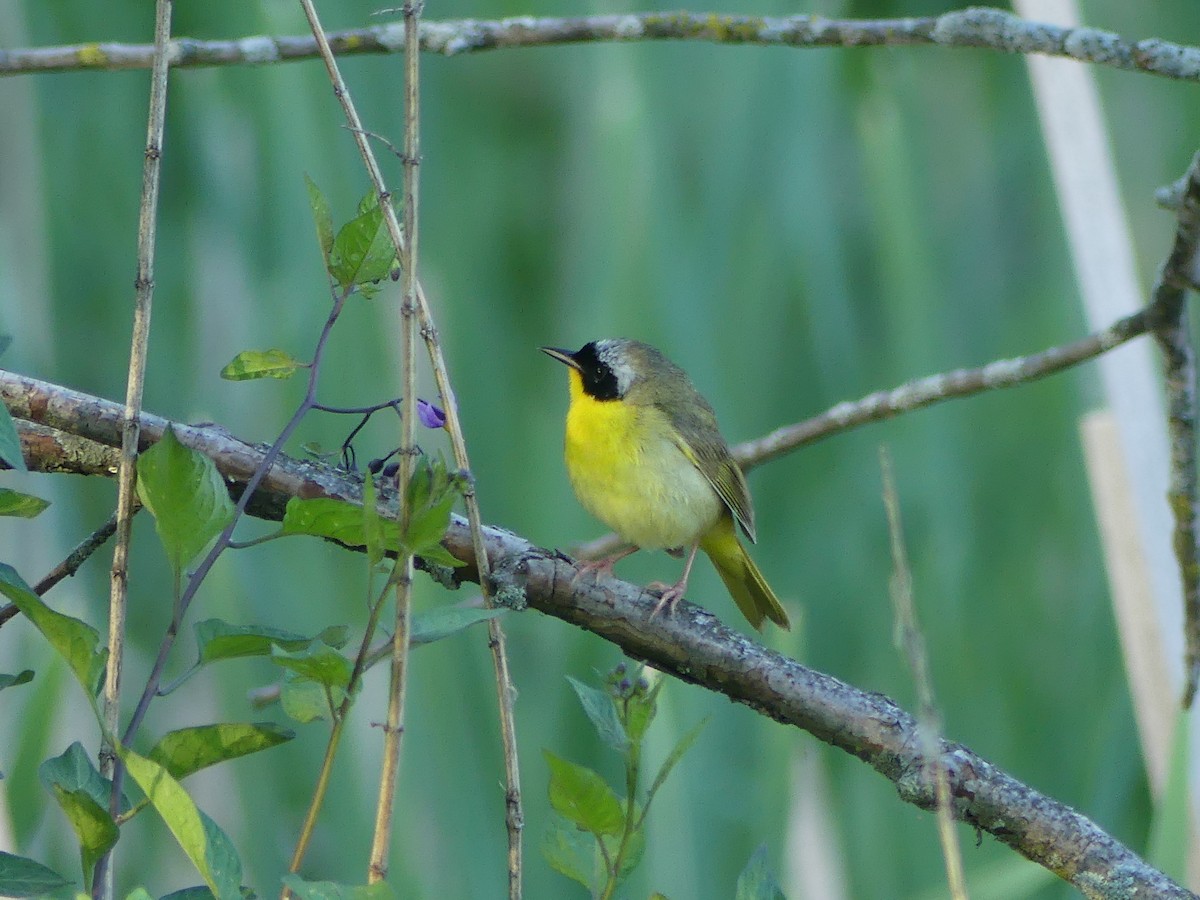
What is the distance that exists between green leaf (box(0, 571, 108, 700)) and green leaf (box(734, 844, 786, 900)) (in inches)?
8.8

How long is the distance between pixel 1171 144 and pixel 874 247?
548 millimetres

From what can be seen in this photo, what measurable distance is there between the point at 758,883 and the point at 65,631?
0.24 meters

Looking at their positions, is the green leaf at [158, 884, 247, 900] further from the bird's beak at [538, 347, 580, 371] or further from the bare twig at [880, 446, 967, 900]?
the bird's beak at [538, 347, 580, 371]

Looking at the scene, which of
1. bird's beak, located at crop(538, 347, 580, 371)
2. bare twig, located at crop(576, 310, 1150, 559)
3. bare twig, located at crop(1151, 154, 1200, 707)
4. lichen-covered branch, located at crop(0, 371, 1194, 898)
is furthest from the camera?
bird's beak, located at crop(538, 347, 580, 371)

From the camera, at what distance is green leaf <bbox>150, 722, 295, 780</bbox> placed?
419mm

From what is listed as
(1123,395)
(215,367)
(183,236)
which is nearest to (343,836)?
(215,367)

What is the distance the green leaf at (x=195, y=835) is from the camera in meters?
0.37

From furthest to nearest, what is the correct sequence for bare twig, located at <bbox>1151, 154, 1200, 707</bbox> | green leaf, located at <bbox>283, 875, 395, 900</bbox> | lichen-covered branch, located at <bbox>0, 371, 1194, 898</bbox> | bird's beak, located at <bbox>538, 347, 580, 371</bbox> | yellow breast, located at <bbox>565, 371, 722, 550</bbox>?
bird's beak, located at <bbox>538, 347, 580, 371</bbox>
yellow breast, located at <bbox>565, 371, 722, 550</bbox>
bare twig, located at <bbox>1151, 154, 1200, 707</bbox>
lichen-covered branch, located at <bbox>0, 371, 1194, 898</bbox>
green leaf, located at <bbox>283, 875, 395, 900</bbox>

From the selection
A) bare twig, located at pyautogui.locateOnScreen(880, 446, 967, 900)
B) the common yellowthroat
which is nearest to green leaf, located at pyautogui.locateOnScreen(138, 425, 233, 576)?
bare twig, located at pyautogui.locateOnScreen(880, 446, 967, 900)

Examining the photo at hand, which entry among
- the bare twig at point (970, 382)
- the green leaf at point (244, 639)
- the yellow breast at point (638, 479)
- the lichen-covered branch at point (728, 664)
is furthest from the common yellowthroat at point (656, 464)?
the green leaf at point (244, 639)

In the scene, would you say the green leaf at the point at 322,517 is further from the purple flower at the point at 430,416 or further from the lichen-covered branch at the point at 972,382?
the lichen-covered branch at the point at 972,382

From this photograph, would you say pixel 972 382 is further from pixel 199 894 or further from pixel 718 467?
pixel 199 894

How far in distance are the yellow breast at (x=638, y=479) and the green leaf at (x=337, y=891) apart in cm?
88

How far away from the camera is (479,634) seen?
4.82ft
